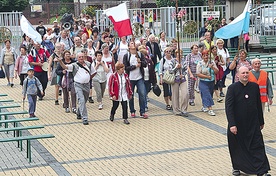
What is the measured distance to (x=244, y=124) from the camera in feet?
33.2

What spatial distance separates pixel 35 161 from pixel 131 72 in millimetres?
4752

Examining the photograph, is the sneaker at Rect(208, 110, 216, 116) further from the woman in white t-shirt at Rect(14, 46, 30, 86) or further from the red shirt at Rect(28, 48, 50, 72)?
the woman in white t-shirt at Rect(14, 46, 30, 86)

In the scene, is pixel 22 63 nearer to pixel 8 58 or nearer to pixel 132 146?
pixel 8 58

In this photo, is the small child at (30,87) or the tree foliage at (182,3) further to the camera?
the tree foliage at (182,3)

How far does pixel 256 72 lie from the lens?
12.7 m

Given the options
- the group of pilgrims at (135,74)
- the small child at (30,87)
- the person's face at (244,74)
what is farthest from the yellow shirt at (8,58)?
the person's face at (244,74)

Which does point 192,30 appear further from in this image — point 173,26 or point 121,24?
point 121,24

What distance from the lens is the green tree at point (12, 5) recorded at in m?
51.1

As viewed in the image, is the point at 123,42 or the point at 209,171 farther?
the point at 123,42

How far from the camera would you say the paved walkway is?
35.6 feet

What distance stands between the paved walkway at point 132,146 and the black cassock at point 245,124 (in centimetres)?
50

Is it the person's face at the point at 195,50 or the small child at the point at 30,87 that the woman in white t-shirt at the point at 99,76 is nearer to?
the small child at the point at 30,87

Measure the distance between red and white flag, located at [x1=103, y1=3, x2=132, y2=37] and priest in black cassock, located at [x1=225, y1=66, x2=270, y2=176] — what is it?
20.3 feet

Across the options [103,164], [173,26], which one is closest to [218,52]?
[103,164]
